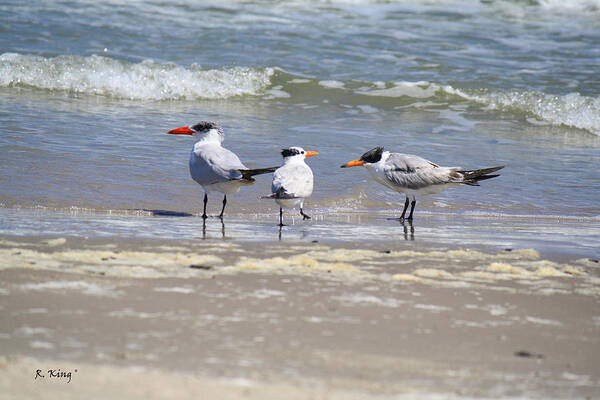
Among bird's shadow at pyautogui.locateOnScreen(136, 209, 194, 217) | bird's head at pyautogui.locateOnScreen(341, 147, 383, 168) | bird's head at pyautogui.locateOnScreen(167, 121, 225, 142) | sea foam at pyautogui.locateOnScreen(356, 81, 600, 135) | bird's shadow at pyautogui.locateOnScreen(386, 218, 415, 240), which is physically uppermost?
sea foam at pyautogui.locateOnScreen(356, 81, 600, 135)

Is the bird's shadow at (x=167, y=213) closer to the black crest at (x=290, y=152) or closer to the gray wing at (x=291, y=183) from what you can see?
the gray wing at (x=291, y=183)

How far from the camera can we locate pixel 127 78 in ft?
39.6

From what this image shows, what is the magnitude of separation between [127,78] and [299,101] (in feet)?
8.87

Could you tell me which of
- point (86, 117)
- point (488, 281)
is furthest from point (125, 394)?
point (86, 117)

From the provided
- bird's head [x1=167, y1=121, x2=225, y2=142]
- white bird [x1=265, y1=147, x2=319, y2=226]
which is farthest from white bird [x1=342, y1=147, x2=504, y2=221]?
bird's head [x1=167, y1=121, x2=225, y2=142]

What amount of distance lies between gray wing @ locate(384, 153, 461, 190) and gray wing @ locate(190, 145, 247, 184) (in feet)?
4.67

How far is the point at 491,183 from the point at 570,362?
577cm

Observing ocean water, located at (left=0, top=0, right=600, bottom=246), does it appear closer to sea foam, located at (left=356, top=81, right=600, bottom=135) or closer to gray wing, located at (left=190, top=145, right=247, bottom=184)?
sea foam, located at (left=356, top=81, right=600, bottom=135)

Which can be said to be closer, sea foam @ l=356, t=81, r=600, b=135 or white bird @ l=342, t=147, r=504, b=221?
white bird @ l=342, t=147, r=504, b=221

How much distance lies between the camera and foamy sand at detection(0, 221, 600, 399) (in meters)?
2.38

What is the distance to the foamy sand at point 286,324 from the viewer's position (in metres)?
2.38

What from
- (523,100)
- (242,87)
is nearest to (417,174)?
(242,87)
